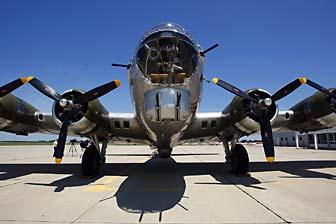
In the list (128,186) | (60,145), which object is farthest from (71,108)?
(128,186)

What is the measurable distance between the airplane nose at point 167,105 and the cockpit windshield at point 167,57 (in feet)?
1.31

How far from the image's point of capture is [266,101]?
9477 mm

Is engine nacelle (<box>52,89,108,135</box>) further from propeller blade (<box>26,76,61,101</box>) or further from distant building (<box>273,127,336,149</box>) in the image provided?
distant building (<box>273,127,336,149</box>)

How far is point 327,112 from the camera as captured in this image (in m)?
11.4

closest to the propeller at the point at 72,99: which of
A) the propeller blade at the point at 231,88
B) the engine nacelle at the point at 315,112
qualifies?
the propeller blade at the point at 231,88

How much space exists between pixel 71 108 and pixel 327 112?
10190 millimetres

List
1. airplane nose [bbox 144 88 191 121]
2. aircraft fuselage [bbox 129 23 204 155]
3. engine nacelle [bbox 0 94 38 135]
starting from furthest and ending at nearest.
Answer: engine nacelle [bbox 0 94 38 135], aircraft fuselage [bbox 129 23 204 155], airplane nose [bbox 144 88 191 121]

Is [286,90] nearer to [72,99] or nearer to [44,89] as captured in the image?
[72,99]

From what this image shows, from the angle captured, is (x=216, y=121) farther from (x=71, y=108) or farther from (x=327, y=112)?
(x=71, y=108)

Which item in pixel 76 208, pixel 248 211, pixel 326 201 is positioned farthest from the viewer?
pixel 326 201

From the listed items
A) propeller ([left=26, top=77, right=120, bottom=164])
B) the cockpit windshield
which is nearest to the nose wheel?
propeller ([left=26, top=77, right=120, bottom=164])

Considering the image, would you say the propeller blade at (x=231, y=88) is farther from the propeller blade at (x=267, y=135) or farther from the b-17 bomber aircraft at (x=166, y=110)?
the propeller blade at (x=267, y=135)

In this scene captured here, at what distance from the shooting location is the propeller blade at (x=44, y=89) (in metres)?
9.71

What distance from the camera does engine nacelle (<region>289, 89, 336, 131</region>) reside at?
11398 millimetres
